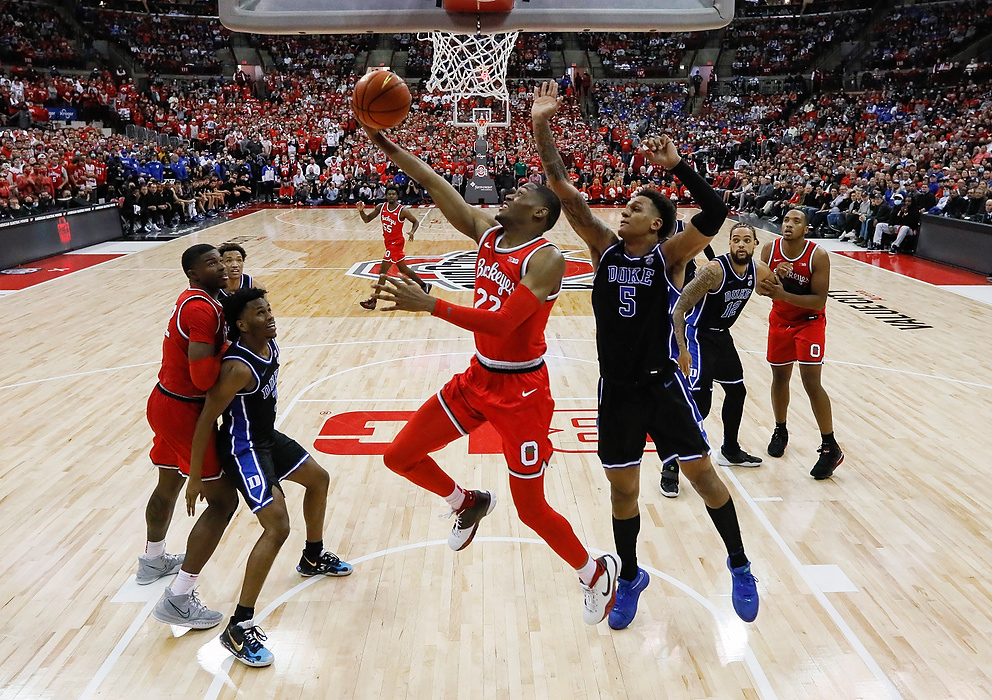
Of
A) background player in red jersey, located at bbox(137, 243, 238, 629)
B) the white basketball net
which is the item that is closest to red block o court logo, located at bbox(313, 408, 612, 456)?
background player in red jersey, located at bbox(137, 243, 238, 629)

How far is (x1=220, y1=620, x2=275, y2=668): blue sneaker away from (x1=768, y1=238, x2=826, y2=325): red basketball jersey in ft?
12.7

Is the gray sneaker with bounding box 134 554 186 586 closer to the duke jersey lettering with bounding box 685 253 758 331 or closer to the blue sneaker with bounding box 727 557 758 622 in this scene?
the blue sneaker with bounding box 727 557 758 622

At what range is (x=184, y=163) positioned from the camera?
22.5 m

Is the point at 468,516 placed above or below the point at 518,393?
below

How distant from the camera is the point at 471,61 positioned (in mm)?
15469

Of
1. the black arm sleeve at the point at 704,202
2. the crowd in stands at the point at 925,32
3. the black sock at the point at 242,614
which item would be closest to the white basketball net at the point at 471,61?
the black arm sleeve at the point at 704,202

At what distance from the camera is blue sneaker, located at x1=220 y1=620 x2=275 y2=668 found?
3520 mm

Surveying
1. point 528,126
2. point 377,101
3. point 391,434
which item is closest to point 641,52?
point 528,126

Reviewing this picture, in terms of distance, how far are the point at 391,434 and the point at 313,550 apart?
213 cm

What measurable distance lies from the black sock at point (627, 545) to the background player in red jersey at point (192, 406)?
5.96 ft

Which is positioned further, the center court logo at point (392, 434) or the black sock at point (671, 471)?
the center court logo at point (392, 434)

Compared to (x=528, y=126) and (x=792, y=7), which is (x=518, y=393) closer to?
(x=528, y=126)

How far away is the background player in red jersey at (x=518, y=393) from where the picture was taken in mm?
3639

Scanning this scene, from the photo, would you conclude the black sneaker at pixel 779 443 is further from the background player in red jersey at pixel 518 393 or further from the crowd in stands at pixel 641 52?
the crowd in stands at pixel 641 52
